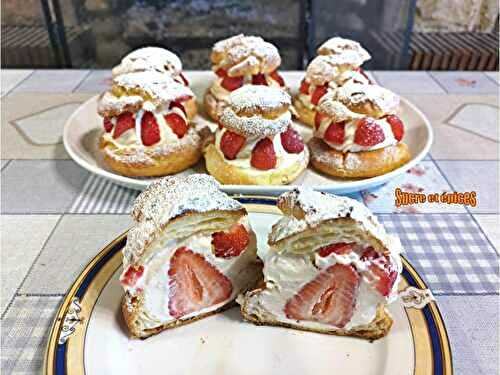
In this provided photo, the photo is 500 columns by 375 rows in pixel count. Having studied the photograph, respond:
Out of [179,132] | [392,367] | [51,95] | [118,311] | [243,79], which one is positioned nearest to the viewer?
[392,367]

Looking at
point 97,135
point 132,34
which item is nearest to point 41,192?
point 97,135

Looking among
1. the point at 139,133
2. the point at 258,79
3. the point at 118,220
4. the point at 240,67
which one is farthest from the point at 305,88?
the point at 118,220

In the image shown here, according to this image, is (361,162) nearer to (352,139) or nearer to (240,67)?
(352,139)

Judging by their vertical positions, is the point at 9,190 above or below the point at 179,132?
below

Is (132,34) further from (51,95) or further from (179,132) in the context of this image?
(179,132)

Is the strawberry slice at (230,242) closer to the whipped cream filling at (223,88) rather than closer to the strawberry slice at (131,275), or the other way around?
the strawberry slice at (131,275)

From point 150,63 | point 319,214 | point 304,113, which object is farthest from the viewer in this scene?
point 304,113
